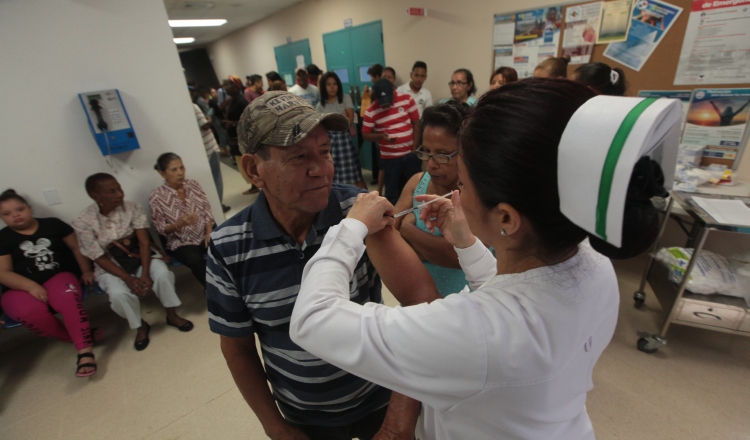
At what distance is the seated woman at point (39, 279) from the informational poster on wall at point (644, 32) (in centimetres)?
436

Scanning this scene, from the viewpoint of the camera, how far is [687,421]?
165 cm

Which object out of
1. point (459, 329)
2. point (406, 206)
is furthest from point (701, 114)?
point (459, 329)

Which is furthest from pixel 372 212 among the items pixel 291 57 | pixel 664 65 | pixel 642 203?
pixel 291 57

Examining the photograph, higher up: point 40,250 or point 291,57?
point 291,57

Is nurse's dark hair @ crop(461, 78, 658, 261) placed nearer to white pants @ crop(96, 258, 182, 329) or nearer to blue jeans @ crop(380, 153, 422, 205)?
white pants @ crop(96, 258, 182, 329)

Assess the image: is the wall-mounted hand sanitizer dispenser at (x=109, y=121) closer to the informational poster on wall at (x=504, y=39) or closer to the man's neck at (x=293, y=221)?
the man's neck at (x=293, y=221)

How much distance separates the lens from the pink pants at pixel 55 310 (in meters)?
2.20

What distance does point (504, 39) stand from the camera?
131 inches

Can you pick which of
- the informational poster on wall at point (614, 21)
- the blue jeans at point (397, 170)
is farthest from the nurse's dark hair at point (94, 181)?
the informational poster on wall at point (614, 21)

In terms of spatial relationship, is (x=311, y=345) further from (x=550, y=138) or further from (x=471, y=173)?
(x=550, y=138)

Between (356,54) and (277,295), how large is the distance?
207 inches

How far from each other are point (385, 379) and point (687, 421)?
77.6 inches

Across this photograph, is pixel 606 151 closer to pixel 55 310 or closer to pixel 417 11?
pixel 55 310

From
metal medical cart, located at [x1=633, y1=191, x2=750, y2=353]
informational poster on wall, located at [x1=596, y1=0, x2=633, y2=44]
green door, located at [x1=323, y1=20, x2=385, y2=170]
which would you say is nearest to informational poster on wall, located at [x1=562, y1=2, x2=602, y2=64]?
informational poster on wall, located at [x1=596, y1=0, x2=633, y2=44]
